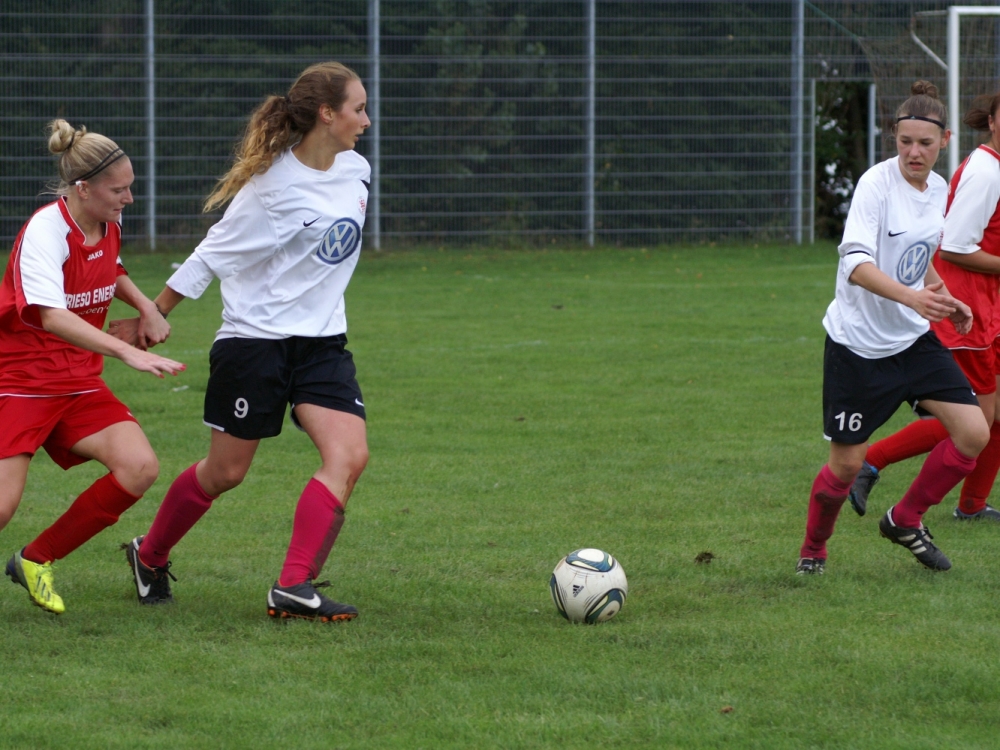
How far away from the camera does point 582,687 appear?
12.8ft

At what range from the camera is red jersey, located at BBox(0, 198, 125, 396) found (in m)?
4.37

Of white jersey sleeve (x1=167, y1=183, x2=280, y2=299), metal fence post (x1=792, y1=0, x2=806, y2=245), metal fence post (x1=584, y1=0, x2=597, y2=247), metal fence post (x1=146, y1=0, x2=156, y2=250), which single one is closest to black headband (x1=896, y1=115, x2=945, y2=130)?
white jersey sleeve (x1=167, y1=183, x2=280, y2=299)

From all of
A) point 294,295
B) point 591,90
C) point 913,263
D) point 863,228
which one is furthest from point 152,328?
point 591,90

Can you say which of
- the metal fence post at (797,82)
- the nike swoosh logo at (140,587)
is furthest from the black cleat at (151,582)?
the metal fence post at (797,82)

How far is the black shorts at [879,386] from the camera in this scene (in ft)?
16.3

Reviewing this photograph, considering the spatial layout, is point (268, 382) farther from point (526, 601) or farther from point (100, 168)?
point (526, 601)

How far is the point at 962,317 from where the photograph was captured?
4766mm

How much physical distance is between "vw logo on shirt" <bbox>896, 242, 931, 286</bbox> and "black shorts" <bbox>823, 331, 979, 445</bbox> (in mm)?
233

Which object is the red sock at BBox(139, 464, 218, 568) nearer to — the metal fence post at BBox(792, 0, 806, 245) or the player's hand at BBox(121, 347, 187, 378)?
the player's hand at BBox(121, 347, 187, 378)

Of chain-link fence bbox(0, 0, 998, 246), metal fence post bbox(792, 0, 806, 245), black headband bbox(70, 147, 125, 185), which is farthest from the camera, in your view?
metal fence post bbox(792, 0, 806, 245)

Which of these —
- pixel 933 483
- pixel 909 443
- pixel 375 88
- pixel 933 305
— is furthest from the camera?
pixel 375 88

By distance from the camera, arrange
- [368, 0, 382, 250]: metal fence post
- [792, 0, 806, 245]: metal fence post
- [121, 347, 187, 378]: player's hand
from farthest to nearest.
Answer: [792, 0, 806, 245]: metal fence post → [368, 0, 382, 250]: metal fence post → [121, 347, 187, 378]: player's hand

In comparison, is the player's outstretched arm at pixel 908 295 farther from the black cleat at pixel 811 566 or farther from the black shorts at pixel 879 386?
the black cleat at pixel 811 566

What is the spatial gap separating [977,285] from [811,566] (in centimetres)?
153
